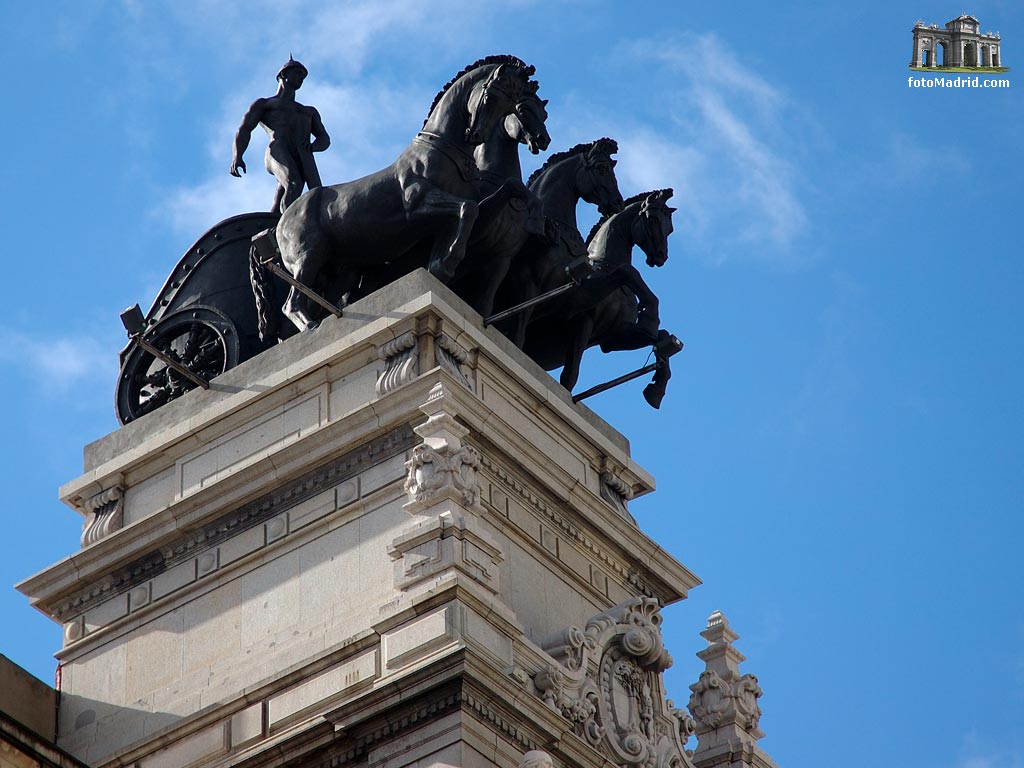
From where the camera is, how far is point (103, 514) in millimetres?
40188

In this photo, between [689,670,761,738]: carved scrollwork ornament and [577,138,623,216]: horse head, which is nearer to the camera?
[689,670,761,738]: carved scrollwork ornament

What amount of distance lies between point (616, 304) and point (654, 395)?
1.47m

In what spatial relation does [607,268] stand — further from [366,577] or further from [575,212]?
[366,577]

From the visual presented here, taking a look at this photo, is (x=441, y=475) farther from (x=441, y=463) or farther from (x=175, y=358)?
(x=175, y=358)

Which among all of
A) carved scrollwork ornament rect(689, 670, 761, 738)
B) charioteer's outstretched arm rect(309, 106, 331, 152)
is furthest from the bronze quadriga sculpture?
carved scrollwork ornament rect(689, 670, 761, 738)

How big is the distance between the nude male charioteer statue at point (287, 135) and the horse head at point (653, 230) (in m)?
4.83

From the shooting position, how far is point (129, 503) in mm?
40094

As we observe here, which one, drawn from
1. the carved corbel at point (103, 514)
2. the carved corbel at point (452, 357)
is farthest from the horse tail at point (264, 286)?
Result: the carved corbel at point (452, 357)

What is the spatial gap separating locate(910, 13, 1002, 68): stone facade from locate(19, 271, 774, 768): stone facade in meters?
13.7

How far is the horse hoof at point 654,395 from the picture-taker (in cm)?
4306

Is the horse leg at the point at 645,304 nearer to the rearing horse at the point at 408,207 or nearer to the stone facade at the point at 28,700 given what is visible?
the rearing horse at the point at 408,207

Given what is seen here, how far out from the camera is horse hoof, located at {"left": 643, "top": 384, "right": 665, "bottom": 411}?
4306 cm

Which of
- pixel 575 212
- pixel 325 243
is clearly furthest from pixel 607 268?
pixel 325 243

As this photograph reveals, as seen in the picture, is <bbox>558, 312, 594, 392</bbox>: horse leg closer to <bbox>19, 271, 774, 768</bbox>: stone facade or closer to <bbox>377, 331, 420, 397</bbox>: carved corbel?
<bbox>19, 271, 774, 768</bbox>: stone facade
